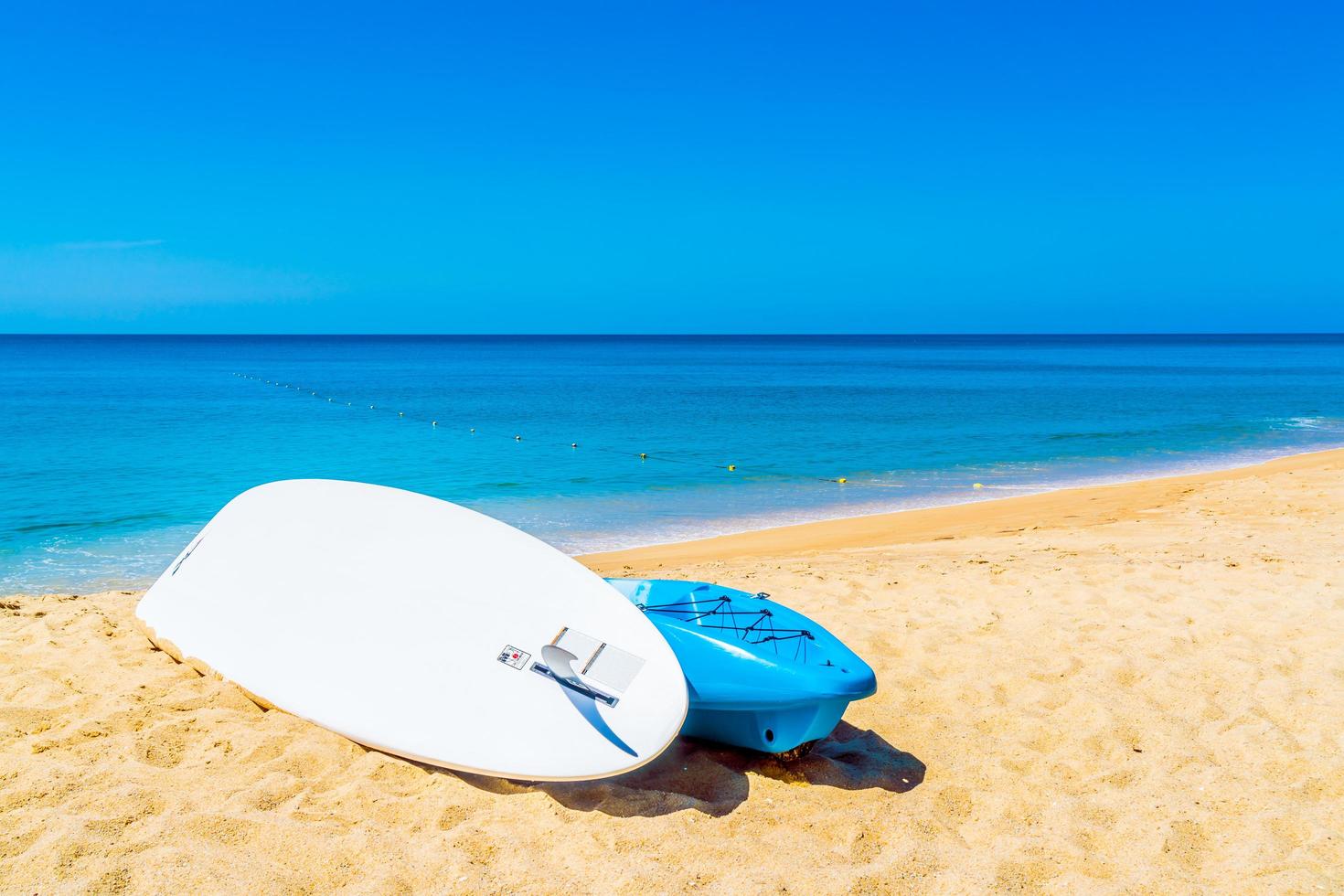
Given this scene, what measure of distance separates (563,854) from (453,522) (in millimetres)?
2055

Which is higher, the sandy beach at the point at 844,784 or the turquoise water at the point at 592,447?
the sandy beach at the point at 844,784

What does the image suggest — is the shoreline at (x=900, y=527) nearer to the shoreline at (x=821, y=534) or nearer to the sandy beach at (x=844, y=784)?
the shoreline at (x=821, y=534)

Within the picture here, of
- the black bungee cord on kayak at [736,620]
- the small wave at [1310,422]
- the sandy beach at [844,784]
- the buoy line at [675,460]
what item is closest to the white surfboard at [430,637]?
the sandy beach at [844,784]

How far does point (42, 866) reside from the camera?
2896 millimetres

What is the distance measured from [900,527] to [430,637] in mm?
8320

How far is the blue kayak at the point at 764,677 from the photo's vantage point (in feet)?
12.2

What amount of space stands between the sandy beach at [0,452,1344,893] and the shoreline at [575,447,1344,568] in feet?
12.9

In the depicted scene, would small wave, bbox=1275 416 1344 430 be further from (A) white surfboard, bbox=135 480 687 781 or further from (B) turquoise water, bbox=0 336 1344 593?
(A) white surfboard, bbox=135 480 687 781

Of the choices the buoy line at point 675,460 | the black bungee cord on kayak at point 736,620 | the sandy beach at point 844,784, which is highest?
the black bungee cord on kayak at point 736,620

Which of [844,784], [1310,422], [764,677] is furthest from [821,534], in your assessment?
[1310,422]

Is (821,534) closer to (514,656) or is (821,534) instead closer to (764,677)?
(764,677)

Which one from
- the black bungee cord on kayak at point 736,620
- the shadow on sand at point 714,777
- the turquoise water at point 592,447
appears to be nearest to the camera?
the shadow on sand at point 714,777

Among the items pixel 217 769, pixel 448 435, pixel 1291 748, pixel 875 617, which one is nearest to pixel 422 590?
pixel 217 769

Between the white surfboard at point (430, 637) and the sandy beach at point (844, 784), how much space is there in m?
0.19
